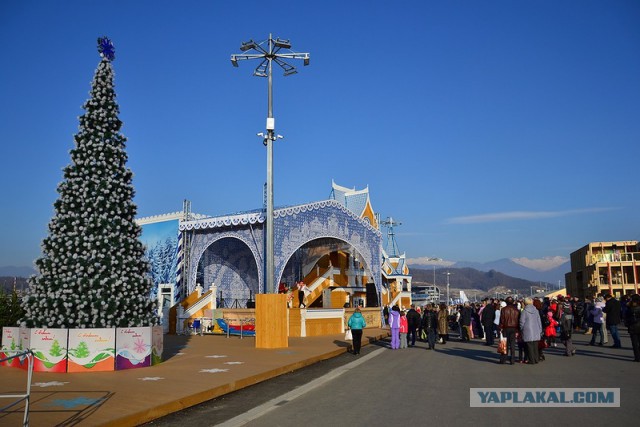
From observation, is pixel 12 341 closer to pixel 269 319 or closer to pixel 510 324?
pixel 269 319

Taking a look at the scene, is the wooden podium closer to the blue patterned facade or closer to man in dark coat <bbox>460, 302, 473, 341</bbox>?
the blue patterned facade

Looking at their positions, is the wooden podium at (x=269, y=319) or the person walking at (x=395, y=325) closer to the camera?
the wooden podium at (x=269, y=319)

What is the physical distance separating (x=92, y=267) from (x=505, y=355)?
1070 centimetres

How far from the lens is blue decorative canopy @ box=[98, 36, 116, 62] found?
1390 centimetres

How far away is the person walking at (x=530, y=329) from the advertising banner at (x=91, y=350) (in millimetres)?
10104

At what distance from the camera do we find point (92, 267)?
41.6 ft

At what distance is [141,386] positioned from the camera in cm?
1005

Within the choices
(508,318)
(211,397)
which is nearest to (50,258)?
(211,397)

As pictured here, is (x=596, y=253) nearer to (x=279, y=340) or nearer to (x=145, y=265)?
(x=279, y=340)

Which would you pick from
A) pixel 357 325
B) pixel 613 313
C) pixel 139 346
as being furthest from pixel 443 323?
pixel 139 346

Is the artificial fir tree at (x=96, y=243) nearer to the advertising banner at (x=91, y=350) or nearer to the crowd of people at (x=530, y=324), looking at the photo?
the advertising banner at (x=91, y=350)

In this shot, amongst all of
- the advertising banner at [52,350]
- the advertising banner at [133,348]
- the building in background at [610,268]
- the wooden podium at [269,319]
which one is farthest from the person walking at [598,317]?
the building in background at [610,268]

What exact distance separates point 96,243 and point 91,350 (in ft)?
8.11

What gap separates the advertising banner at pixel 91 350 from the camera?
40.1 ft
